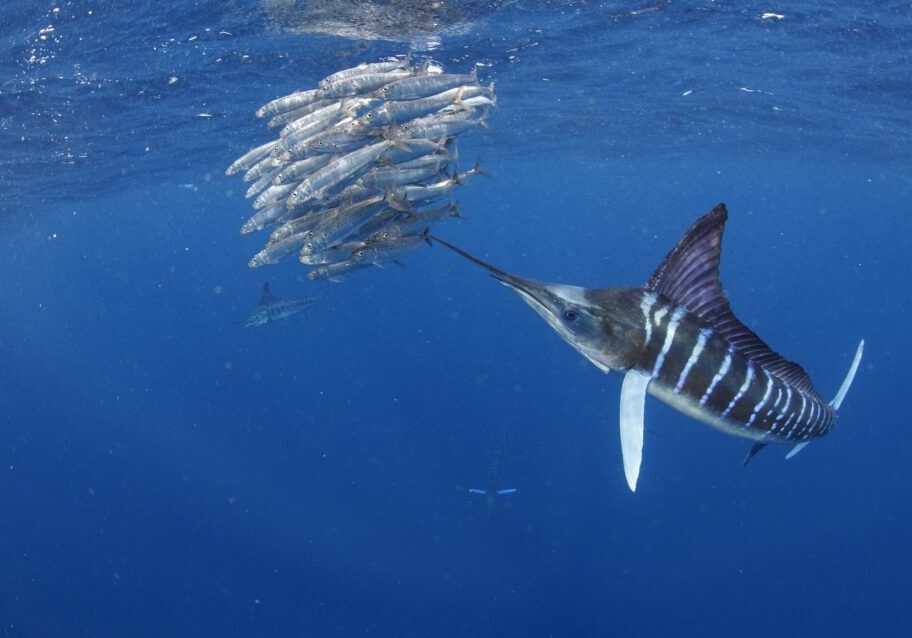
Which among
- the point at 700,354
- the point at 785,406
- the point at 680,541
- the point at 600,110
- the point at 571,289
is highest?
the point at 571,289

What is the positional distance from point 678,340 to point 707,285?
0.34 metres

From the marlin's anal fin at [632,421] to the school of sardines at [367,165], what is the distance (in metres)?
2.61

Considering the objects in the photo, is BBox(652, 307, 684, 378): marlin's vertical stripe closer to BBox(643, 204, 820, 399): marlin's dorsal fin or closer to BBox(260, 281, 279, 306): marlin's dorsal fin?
BBox(643, 204, 820, 399): marlin's dorsal fin

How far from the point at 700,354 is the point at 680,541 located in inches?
866

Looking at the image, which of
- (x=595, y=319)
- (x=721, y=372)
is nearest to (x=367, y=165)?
(x=595, y=319)

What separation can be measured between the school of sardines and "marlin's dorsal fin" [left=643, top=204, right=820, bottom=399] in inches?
101

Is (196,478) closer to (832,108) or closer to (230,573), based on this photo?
(230,573)

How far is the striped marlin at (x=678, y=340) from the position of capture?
3.63 metres

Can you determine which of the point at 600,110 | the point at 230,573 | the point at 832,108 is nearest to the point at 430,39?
the point at 600,110

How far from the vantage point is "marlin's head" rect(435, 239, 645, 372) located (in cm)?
363

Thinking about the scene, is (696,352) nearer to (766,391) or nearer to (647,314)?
(647,314)

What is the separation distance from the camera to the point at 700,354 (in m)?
3.81

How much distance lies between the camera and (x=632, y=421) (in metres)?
3.62

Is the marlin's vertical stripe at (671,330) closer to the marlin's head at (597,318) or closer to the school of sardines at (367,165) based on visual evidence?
the marlin's head at (597,318)
